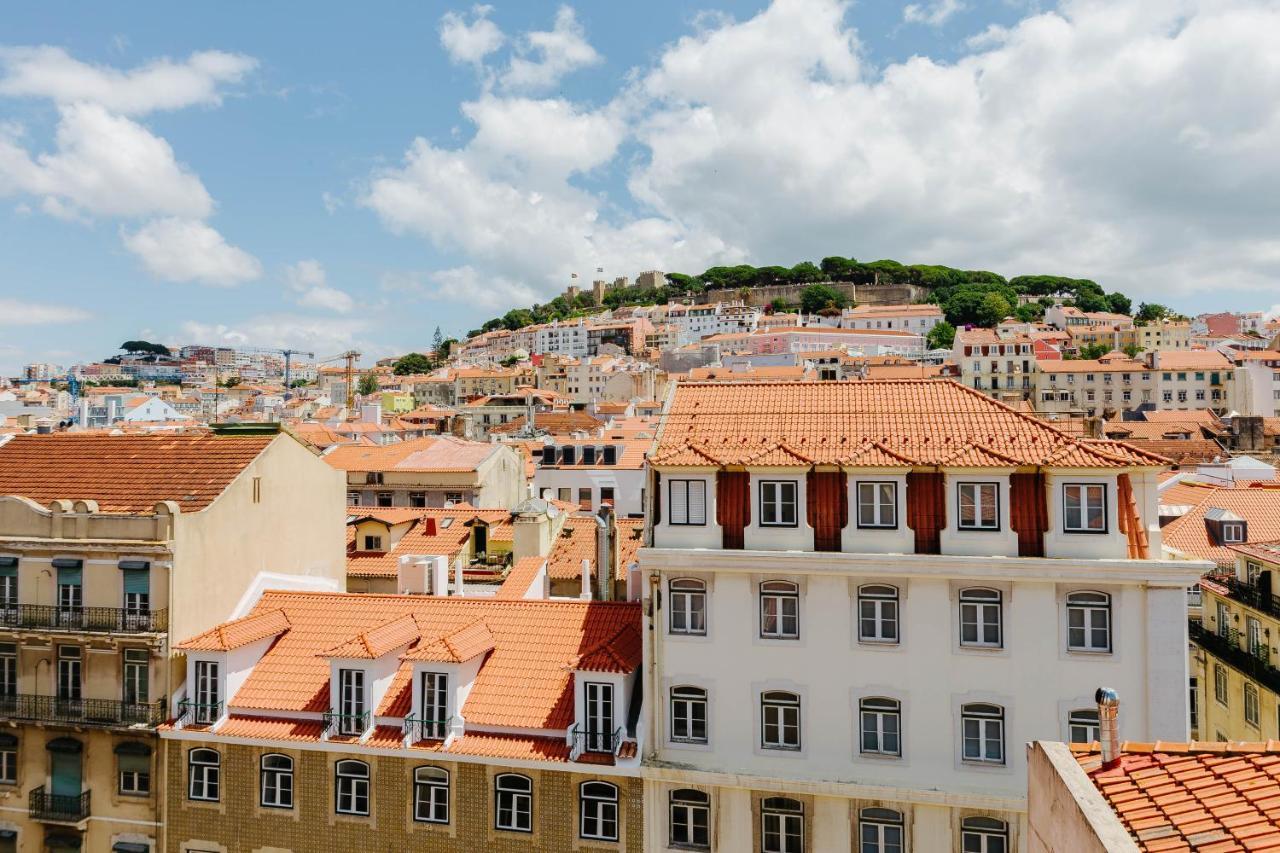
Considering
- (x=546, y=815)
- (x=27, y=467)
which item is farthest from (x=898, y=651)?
(x=27, y=467)

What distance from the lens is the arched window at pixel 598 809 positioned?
17.4 m

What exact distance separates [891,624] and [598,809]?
275 inches

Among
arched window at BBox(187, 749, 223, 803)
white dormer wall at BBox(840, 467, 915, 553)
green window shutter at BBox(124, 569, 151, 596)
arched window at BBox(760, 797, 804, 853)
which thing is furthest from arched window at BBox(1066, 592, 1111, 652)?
green window shutter at BBox(124, 569, 151, 596)

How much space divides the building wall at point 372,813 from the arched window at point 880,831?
4370 millimetres

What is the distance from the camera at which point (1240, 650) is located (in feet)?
91.9

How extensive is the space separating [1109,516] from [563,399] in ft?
435

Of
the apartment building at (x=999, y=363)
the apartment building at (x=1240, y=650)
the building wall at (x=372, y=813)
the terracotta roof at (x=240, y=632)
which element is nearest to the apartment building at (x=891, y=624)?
Answer: the building wall at (x=372, y=813)

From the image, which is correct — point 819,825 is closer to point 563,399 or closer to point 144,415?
point 144,415

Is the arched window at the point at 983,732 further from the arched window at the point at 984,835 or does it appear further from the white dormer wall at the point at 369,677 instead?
the white dormer wall at the point at 369,677

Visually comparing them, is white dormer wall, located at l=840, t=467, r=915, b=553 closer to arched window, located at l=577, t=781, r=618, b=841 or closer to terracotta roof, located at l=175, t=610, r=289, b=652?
arched window, located at l=577, t=781, r=618, b=841

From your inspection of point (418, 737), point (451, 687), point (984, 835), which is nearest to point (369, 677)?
point (418, 737)

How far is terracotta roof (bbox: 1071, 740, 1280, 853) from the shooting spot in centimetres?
681

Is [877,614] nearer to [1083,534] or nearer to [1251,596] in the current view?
[1083,534]

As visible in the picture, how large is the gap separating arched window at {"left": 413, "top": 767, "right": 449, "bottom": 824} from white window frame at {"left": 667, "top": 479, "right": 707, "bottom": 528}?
7116mm
